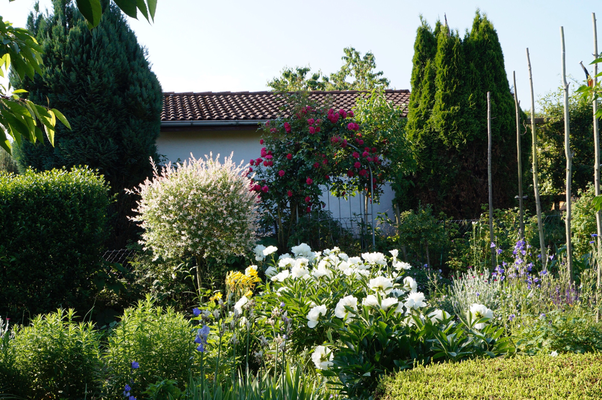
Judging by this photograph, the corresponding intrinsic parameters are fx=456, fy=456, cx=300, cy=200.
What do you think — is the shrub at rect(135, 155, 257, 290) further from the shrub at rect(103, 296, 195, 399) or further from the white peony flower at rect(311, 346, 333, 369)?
the white peony flower at rect(311, 346, 333, 369)

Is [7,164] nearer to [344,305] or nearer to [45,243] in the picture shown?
[45,243]

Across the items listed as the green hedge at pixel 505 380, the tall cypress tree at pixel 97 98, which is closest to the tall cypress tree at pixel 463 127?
the tall cypress tree at pixel 97 98

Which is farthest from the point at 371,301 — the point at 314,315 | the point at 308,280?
the point at 308,280

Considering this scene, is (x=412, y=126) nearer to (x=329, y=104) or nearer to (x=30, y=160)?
(x=329, y=104)

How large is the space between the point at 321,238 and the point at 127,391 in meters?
4.57

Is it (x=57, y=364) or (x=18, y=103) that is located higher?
(x=18, y=103)

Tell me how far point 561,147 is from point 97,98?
10488 mm

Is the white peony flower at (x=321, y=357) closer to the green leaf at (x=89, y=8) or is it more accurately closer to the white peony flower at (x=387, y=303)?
the white peony flower at (x=387, y=303)

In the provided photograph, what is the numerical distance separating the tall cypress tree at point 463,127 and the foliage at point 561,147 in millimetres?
2852

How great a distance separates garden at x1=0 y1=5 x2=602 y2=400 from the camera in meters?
2.60

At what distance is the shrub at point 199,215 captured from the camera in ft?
17.6

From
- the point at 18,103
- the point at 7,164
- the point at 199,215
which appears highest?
the point at 7,164

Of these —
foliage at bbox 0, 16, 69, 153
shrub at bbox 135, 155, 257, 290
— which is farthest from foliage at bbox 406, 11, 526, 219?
foliage at bbox 0, 16, 69, 153

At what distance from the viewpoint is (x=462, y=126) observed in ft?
29.0
